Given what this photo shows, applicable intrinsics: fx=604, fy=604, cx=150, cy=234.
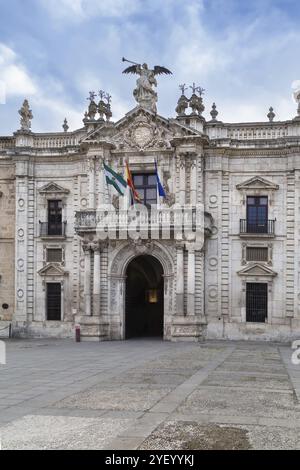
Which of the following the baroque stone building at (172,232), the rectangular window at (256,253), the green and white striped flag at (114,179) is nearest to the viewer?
the green and white striped flag at (114,179)

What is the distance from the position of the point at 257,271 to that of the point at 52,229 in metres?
12.3

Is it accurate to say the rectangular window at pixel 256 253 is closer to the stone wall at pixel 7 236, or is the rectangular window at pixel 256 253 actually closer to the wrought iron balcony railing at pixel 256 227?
the wrought iron balcony railing at pixel 256 227

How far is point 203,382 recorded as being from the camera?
1678 centimetres

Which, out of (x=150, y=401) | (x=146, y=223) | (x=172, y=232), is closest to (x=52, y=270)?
(x=146, y=223)

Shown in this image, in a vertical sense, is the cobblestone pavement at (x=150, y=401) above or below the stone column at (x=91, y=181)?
below

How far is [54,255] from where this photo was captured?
35.6 m

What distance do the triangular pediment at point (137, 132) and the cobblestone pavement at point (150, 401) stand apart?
13.5 meters

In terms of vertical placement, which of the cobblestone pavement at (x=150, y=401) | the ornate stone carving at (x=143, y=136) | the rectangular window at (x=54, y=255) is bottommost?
the cobblestone pavement at (x=150, y=401)

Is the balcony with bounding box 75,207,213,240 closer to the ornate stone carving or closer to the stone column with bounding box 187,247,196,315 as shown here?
the stone column with bounding box 187,247,196,315

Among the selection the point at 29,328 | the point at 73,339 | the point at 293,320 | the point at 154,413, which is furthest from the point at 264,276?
the point at 154,413

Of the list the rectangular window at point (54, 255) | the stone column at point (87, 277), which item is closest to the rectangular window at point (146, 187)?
the stone column at point (87, 277)

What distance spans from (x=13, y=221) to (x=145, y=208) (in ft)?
28.2

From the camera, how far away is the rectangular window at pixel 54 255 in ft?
117
